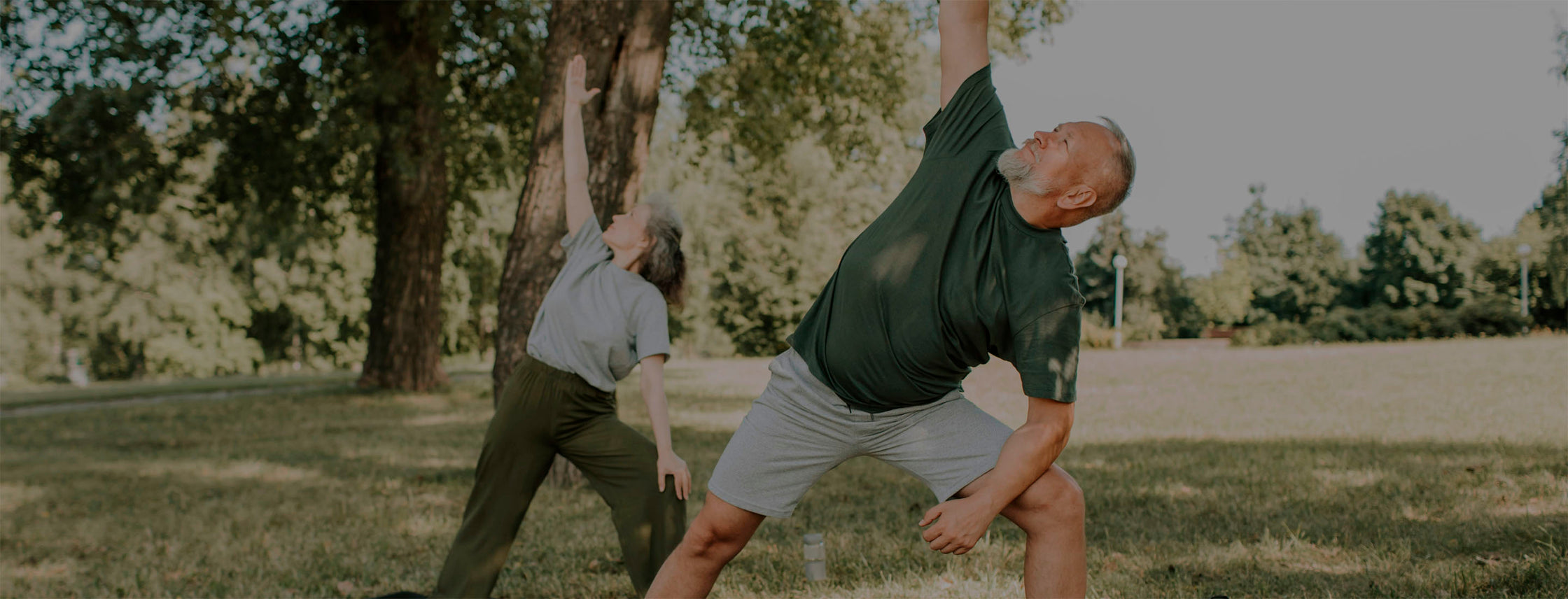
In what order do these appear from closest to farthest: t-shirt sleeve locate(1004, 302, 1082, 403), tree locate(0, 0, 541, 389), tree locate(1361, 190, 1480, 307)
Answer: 1. t-shirt sleeve locate(1004, 302, 1082, 403)
2. tree locate(0, 0, 541, 389)
3. tree locate(1361, 190, 1480, 307)

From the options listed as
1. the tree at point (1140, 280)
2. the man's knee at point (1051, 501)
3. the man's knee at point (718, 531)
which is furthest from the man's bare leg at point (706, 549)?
the tree at point (1140, 280)

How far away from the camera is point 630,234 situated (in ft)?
14.0

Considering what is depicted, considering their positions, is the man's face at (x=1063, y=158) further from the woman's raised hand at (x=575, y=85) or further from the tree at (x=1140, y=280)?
the tree at (x=1140, y=280)

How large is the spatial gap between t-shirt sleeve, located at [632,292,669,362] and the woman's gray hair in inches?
4.4

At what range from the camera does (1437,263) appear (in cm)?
4919

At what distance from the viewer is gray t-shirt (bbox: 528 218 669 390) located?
418 cm

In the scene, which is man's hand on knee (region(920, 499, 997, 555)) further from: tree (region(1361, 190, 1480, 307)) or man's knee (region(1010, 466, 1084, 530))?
tree (region(1361, 190, 1480, 307))

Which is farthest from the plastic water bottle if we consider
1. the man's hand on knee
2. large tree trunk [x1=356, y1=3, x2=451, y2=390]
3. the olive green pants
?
large tree trunk [x1=356, y1=3, x2=451, y2=390]

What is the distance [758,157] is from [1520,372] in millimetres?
11766

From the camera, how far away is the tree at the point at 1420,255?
159 feet

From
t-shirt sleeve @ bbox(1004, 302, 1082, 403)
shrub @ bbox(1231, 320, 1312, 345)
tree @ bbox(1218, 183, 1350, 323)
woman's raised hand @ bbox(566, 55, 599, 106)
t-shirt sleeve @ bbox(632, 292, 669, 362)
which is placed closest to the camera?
t-shirt sleeve @ bbox(1004, 302, 1082, 403)

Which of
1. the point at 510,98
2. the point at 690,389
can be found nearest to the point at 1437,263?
the point at 690,389

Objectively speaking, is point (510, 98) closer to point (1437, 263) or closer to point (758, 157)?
point (758, 157)

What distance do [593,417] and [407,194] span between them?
14.0m
